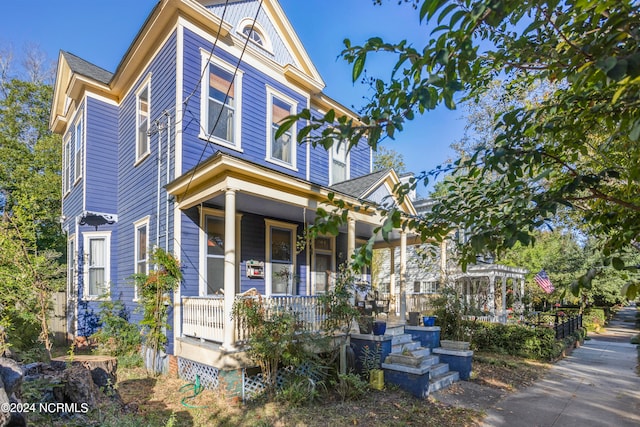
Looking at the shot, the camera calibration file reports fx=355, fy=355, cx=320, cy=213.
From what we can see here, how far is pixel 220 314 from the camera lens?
632 centimetres

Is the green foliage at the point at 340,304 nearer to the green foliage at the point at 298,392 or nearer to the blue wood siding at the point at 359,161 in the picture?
the green foliage at the point at 298,392

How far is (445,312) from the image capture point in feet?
30.6

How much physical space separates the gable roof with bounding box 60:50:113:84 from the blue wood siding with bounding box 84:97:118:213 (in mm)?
730

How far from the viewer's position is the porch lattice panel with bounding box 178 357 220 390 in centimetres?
616

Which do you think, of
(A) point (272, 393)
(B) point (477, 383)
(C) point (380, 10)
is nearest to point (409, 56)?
(C) point (380, 10)

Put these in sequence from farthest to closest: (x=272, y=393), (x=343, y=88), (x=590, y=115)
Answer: (x=343, y=88)
(x=272, y=393)
(x=590, y=115)

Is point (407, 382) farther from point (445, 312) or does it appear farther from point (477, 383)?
point (445, 312)

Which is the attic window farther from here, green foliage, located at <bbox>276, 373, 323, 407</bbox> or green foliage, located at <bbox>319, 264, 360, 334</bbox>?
green foliage, located at <bbox>276, 373, 323, 407</bbox>

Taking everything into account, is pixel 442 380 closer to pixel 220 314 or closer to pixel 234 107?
pixel 220 314

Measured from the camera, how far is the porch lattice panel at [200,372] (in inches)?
242

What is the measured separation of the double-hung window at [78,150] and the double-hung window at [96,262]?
1961mm

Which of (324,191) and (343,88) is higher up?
(343,88)

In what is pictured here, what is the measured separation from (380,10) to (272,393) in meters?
5.95

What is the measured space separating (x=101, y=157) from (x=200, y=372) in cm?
735
